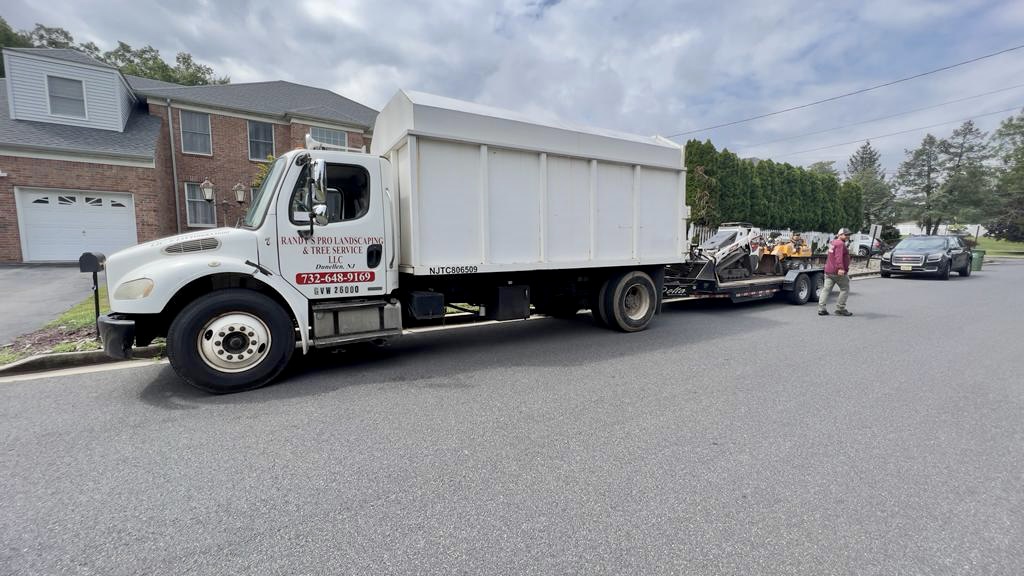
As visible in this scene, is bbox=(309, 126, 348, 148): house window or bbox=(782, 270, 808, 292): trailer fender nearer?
bbox=(782, 270, 808, 292): trailer fender

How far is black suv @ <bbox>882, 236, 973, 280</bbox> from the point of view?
53.9 ft

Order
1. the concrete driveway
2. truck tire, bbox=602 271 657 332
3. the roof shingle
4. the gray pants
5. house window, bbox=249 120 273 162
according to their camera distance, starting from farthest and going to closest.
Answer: house window, bbox=249 120 273 162 < the roof shingle < the gray pants < truck tire, bbox=602 271 657 332 < the concrete driveway

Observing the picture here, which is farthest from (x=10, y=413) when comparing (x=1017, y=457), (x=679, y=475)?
(x=1017, y=457)

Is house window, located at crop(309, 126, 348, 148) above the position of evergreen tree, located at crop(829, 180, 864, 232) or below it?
above

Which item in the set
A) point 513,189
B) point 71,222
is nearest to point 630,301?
point 513,189

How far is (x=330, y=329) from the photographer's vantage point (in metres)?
5.07

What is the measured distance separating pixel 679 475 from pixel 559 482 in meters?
0.80

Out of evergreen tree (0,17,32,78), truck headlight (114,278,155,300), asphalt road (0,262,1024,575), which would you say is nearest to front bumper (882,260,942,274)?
asphalt road (0,262,1024,575)

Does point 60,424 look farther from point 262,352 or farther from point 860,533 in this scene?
point 860,533

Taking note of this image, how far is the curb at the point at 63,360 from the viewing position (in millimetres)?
5164

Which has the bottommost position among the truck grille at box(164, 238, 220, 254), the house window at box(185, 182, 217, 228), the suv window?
the truck grille at box(164, 238, 220, 254)

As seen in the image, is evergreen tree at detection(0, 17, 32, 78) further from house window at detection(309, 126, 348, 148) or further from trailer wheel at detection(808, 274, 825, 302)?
trailer wheel at detection(808, 274, 825, 302)

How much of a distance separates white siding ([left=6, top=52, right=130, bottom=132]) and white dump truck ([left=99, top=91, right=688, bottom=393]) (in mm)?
16876

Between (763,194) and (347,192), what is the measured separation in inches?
932
